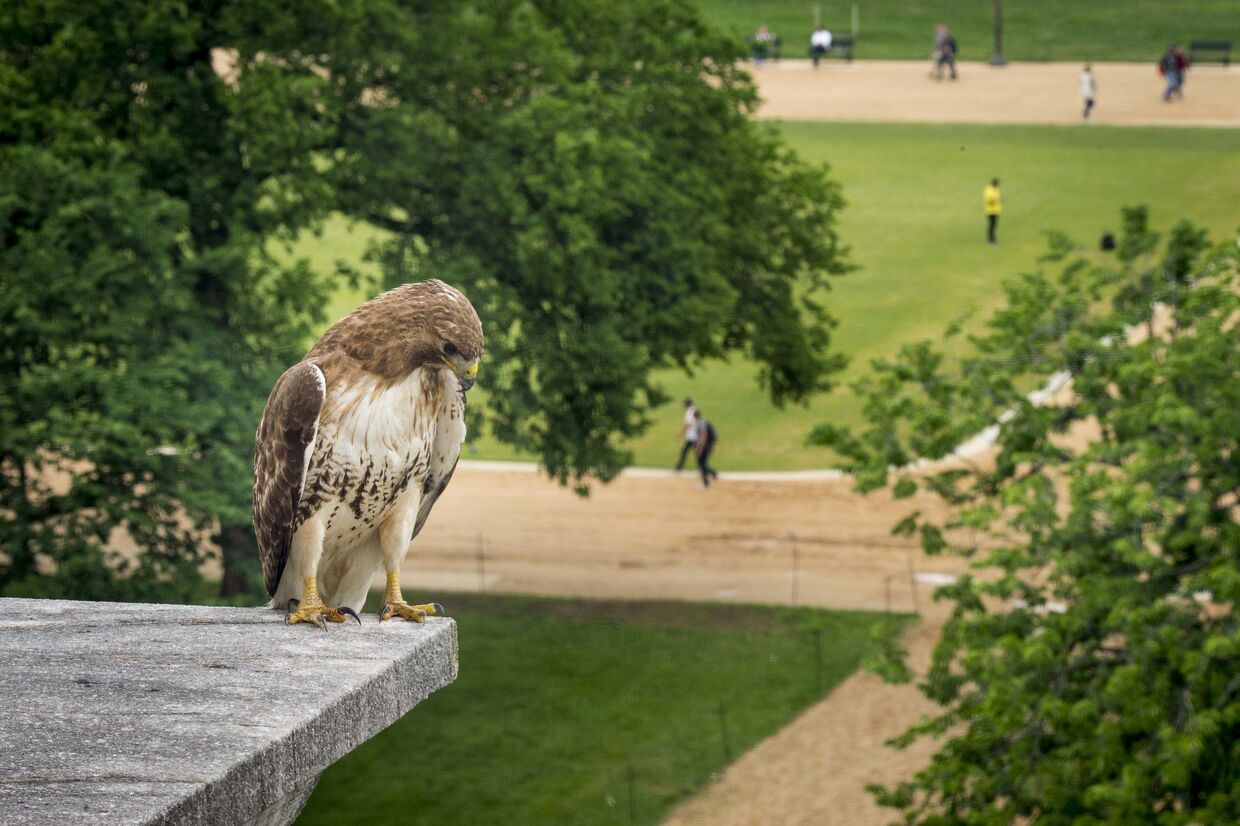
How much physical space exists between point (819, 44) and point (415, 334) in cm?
7432

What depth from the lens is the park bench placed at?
74.8m

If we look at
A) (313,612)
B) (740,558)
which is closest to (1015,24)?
(740,558)

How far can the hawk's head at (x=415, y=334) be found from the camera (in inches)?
273

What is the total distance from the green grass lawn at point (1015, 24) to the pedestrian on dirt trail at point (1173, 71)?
672cm

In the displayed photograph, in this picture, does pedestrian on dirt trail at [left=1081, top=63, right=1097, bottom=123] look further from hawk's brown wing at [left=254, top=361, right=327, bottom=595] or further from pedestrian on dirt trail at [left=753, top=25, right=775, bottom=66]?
hawk's brown wing at [left=254, top=361, right=327, bottom=595]

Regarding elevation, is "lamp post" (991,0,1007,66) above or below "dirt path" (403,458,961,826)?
above

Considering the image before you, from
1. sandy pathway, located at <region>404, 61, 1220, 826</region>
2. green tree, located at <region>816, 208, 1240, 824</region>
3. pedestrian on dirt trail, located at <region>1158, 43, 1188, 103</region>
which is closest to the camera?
green tree, located at <region>816, 208, 1240, 824</region>

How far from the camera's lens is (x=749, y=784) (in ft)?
84.9

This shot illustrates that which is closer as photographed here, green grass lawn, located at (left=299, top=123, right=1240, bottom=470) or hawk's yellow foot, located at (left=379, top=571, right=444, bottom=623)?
hawk's yellow foot, located at (left=379, top=571, right=444, bottom=623)

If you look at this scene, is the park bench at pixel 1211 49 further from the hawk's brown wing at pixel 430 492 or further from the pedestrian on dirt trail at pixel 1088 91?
the hawk's brown wing at pixel 430 492

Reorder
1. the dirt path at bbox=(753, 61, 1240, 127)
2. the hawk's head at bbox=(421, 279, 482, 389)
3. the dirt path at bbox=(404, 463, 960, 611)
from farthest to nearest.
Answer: the dirt path at bbox=(753, 61, 1240, 127)
the dirt path at bbox=(404, 463, 960, 611)
the hawk's head at bbox=(421, 279, 482, 389)

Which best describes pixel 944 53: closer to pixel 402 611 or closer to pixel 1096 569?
pixel 1096 569

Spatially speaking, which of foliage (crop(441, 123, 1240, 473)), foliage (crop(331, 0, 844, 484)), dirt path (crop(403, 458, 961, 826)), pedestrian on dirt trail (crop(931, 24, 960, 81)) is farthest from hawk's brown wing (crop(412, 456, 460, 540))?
pedestrian on dirt trail (crop(931, 24, 960, 81))

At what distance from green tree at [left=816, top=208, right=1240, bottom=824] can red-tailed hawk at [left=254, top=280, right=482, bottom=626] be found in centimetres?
1117
